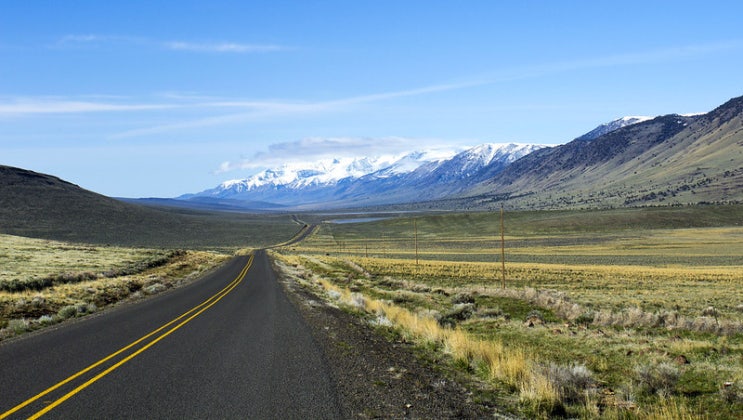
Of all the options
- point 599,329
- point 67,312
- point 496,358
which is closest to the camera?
point 496,358

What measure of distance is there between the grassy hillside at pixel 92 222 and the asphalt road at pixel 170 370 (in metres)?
100

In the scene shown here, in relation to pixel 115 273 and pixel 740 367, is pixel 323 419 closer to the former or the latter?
pixel 740 367

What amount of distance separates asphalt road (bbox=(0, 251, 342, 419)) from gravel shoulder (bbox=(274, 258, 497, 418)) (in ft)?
1.21

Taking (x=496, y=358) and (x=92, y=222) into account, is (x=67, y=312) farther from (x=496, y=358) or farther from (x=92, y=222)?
(x=92, y=222)

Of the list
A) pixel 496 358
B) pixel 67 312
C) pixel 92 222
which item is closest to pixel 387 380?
pixel 496 358

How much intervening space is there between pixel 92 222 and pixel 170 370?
134m

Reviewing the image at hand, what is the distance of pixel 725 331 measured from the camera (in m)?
15.3

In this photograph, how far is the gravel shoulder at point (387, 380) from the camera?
25.6 ft

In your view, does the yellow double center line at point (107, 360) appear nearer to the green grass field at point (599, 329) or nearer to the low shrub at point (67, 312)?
the low shrub at point (67, 312)

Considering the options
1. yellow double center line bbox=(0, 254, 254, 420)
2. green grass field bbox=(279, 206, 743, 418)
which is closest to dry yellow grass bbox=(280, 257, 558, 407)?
green grass field bbox=(279, 206, 743, 418)

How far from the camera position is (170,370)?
996 centimetres

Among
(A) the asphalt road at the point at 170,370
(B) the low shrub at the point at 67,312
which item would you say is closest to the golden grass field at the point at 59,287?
Result: (B) the low shrub at the point at 67,312

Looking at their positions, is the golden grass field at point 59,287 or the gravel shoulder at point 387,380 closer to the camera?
the gravel shoulder at point 387,380

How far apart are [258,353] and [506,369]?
A: 5.51m
